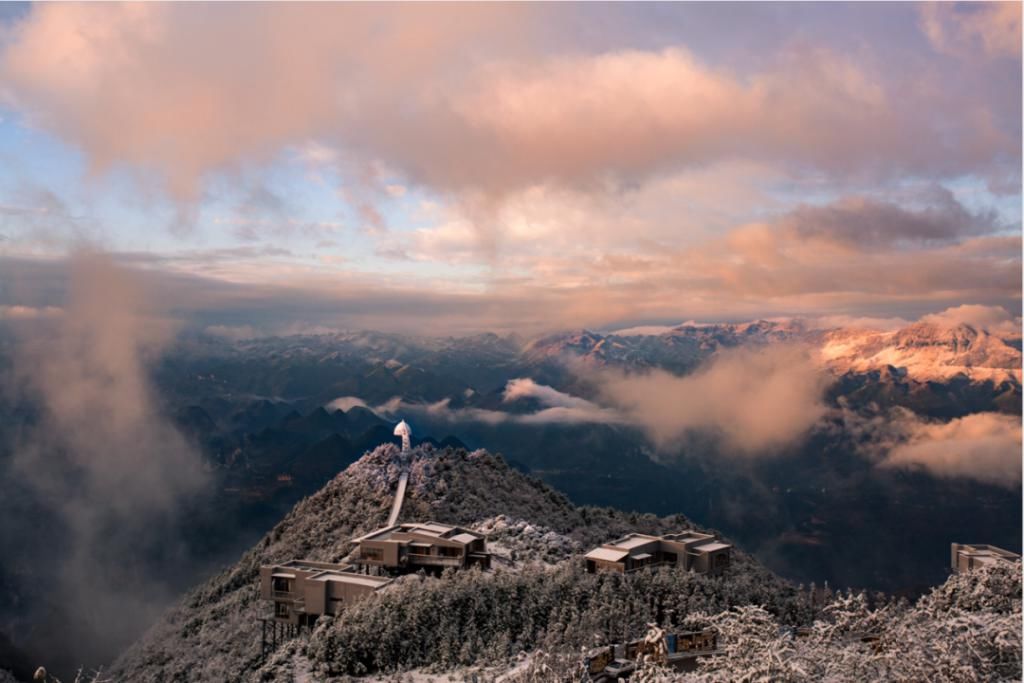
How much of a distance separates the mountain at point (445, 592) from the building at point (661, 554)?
1.54 metres

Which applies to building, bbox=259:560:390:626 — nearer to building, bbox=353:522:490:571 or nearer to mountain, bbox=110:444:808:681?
mountain, bbox=110:444:808:681

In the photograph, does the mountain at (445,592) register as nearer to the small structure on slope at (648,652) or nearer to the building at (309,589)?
the building at (309,589)

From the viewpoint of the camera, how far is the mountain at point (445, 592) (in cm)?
3500

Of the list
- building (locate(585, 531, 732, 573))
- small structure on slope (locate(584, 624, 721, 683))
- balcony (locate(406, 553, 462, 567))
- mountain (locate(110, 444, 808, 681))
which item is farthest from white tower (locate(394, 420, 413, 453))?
small structure on slope (locate(584, 624, 721, 683))

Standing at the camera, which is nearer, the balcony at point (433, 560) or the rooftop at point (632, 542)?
the balcony at point (433, 560)

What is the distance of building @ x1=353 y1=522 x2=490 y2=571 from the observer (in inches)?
1927

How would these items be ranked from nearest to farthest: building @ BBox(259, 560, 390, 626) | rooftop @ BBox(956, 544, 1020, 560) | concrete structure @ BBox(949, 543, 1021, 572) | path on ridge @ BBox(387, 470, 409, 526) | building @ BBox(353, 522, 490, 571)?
1. building @ BBox(259, 560, 390, 626)
2. building @ BBox(353, 522, 490, 571)
3. concrete structure @ BBox(949, 543, 1021, 572)
4. rooftop @ BBox(956, 544, 1020, 560)
5. path on ridge @ BBox(387, 470, 409, 526)

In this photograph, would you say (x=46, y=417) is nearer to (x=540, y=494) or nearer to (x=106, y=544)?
(x=106, y=544)

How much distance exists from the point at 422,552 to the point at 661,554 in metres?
16.1

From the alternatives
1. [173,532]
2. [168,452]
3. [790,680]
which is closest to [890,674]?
[790,680]

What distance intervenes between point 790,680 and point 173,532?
149 m

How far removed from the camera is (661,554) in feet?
174

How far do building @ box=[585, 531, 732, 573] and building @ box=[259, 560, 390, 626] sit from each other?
1354cm

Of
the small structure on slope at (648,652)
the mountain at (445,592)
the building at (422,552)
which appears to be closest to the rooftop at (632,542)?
the mountain at (445,592)
